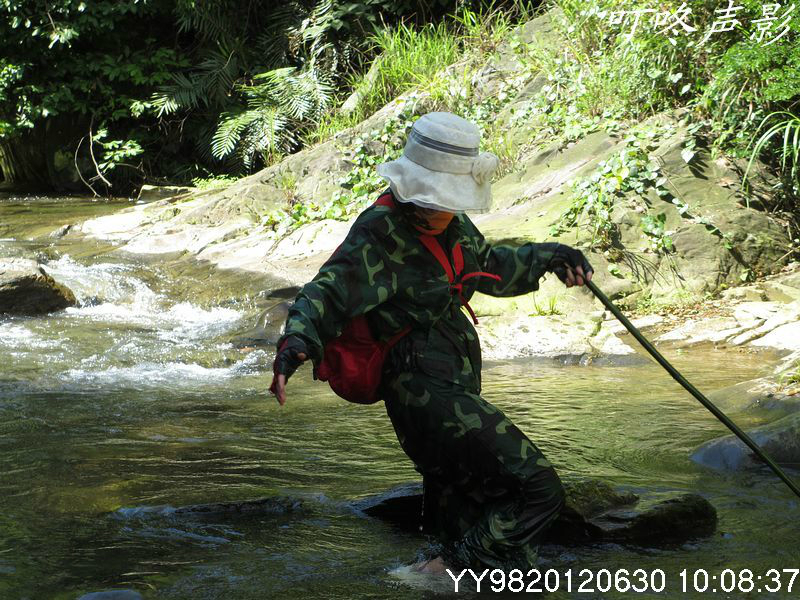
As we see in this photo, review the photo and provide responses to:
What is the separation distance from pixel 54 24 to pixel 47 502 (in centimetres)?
1663

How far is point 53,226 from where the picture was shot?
1450cm

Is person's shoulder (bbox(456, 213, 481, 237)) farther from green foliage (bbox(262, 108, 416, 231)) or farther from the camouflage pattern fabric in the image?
green foliage (bbox(262, 108, 416, 231))

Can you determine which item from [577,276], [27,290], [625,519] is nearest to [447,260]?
[577,276]

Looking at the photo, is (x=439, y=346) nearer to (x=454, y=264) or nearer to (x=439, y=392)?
(x=439, y=392)

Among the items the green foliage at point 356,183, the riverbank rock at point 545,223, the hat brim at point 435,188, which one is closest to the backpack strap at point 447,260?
the hat brim at point 435,188

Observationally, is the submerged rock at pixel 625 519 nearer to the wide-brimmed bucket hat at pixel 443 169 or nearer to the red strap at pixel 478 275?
the red strap at pixel 478 275

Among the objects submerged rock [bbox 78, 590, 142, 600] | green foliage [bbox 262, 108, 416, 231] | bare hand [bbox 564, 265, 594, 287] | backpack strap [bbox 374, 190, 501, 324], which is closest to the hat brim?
backpack strap [bbox 374, 190, 501, 324]

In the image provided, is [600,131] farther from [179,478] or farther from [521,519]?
[521,519]

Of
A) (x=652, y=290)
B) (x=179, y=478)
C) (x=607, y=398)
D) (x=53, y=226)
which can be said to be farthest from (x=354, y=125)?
(x=179, y=478)

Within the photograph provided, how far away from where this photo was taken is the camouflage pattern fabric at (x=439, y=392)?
3152mm

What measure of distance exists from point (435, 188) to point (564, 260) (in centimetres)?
68

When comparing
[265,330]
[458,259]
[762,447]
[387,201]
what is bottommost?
[265,330]

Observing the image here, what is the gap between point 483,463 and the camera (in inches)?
125

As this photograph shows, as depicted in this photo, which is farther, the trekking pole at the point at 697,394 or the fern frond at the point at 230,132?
the fern frond at the point at 230,132
